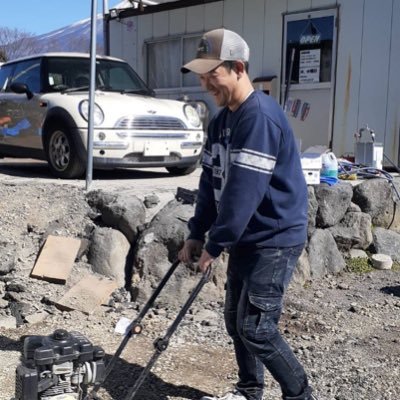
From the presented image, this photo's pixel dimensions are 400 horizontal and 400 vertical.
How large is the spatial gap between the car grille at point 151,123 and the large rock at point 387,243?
2691mm

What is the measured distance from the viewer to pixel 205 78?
9.29 feet

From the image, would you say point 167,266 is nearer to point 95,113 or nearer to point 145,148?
point 145,148

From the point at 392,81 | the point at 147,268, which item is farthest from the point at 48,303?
the point at 392,81

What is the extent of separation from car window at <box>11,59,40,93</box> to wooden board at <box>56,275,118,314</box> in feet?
12.6

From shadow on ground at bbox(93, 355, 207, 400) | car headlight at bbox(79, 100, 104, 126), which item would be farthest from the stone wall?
car headlight at bbox(79, 100, 104, 126)

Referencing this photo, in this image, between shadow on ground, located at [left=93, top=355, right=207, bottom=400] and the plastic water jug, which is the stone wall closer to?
the plastic water jug

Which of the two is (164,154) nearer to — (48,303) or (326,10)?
(48,303)

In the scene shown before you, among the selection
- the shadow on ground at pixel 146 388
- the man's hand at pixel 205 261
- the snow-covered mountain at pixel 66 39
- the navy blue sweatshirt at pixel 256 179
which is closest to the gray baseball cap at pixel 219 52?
the navy blue sweatshirt at pixel 256 179

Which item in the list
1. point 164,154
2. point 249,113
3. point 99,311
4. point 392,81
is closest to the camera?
point 249,113

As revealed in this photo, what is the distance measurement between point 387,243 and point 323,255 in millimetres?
1021

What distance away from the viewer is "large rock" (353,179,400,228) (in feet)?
23.2

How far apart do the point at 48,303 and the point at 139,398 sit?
1659mm

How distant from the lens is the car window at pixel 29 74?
8.26 m

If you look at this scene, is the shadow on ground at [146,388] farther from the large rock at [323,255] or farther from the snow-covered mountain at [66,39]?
the snow-covered mountain at [66,39]
